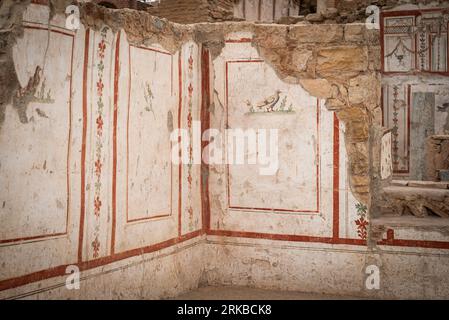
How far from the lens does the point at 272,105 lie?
179 inches

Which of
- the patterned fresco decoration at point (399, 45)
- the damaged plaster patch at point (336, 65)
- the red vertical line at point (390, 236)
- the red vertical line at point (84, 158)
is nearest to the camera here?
the red vertical line at point (84, 158)

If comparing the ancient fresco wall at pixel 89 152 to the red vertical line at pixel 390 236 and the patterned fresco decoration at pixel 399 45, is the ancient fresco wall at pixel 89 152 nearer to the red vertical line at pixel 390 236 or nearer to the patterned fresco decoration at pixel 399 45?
the red vertical line at pixel 390 236

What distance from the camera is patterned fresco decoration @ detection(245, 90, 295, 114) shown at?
14.8 ft

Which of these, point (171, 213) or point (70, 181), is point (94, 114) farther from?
point (171, 213)

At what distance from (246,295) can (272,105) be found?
Answer: 1.65 meters

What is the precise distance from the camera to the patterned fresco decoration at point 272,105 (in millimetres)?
4523

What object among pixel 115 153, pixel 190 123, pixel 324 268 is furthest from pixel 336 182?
pixel 115 153

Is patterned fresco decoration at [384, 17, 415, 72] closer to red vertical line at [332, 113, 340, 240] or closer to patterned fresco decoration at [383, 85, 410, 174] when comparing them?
patterned fresco decoration at [383, 85, 410, 174]

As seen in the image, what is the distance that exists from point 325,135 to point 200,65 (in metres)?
1.29

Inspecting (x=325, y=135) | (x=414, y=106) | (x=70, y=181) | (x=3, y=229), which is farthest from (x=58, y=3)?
(x=414, y=106)

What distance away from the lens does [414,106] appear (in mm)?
9922

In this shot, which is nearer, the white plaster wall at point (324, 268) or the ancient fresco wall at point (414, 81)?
the white plaster wall at point (324, 268)

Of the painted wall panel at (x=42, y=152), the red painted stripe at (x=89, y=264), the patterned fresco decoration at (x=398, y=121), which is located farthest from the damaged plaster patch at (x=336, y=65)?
the patterned fresco decoration at (x=398, y=121)

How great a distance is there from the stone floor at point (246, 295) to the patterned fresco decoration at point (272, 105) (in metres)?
1.57
